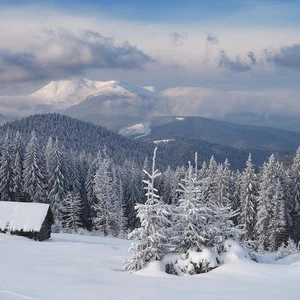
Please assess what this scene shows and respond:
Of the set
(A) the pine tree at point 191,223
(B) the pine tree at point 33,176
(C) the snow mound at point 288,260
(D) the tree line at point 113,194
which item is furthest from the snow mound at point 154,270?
(B) the pine tree at point 33,176

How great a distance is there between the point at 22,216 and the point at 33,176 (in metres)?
Result: 18.8

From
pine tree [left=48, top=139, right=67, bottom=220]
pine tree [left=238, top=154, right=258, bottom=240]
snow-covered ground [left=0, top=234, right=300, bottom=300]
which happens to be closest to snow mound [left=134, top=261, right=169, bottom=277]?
snow-covered ground [left=0, top=234, right=300, bottom=300]

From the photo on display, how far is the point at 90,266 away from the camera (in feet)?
74.6

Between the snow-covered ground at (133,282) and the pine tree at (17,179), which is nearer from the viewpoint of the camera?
the snow-covered ground at (133,282)

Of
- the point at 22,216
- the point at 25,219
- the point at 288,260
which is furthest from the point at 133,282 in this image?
the point at 22,216

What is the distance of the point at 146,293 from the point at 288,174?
50978 millimetres

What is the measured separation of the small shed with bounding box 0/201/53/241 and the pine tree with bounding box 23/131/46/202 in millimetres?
17406

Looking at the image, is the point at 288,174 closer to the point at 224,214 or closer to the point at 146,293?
the point at 224,214

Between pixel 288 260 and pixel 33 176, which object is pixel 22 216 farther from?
pixel 288 260

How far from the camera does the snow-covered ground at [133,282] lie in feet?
47.2

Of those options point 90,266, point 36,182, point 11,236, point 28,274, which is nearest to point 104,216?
point 36,182

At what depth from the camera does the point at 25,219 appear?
39.5m

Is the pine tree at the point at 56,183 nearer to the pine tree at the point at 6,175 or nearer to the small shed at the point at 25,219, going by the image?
the pine tree at the point at 6,175

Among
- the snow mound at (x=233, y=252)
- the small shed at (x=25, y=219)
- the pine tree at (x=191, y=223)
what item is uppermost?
the pine tree at (x=191, y=223)
